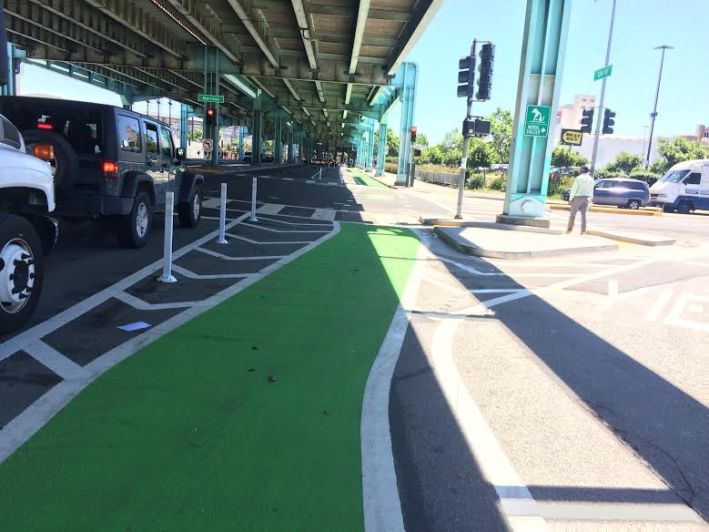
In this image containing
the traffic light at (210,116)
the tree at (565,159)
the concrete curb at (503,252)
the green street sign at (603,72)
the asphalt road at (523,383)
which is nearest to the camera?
the asphalt road at (523,383)

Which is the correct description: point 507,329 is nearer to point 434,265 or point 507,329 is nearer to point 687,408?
point 687,408

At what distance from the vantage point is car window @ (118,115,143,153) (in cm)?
841

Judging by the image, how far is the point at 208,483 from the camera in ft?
9.90

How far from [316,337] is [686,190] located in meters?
31.6

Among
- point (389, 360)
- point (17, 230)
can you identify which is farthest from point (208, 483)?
point (17, 230)

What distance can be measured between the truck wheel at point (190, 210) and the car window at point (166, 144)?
46.3 inches

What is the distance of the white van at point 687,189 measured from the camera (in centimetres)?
3092

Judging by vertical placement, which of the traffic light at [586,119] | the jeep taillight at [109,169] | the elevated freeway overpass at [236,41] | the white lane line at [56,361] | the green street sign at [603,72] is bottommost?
the white lane line at [56,361]

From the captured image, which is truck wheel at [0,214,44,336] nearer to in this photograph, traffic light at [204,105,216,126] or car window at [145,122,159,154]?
car window at [145,122,159,154]

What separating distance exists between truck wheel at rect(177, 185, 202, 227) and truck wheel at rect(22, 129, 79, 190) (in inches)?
151

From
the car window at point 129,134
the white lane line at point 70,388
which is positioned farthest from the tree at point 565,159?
the white lane line at point 70,388

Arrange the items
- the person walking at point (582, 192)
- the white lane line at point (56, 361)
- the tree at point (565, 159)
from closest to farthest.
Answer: the white lane line at point (56, 361), the person walking at point (582, 192), the tree at point (565, 159)

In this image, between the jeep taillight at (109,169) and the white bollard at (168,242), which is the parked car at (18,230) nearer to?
the white bollard at (168,242)

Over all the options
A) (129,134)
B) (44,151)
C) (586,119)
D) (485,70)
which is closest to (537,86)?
(485,70)
